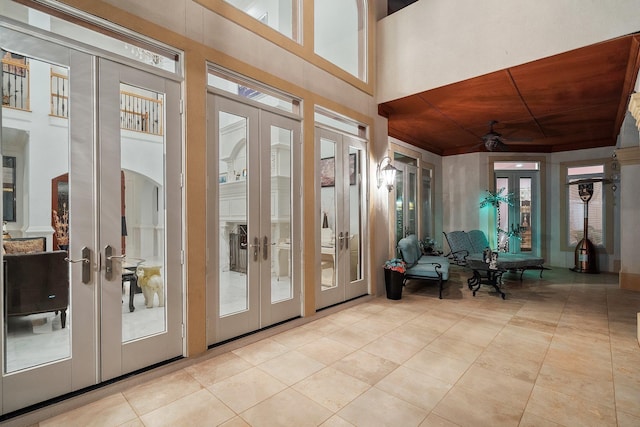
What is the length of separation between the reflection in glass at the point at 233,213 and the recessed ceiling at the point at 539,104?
3003mm

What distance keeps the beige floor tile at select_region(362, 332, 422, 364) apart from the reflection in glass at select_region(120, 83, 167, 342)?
83.5 inches

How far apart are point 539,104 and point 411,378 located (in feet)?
16.5

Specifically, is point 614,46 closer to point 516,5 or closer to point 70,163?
point 516,5

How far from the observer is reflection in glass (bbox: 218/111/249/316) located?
3.41 metres

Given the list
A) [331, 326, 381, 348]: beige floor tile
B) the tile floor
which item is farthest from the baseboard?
[331, 326, 381, 348]: beige floor tile

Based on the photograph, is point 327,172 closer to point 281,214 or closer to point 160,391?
point 281,214

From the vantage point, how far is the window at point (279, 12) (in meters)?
4.24

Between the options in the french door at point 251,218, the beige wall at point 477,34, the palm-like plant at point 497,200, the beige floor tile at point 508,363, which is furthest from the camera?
the palm-like plant at point 497,200

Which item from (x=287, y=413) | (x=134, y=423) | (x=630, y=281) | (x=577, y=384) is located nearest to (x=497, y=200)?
(x=630, y=281)

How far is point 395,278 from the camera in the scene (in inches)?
212

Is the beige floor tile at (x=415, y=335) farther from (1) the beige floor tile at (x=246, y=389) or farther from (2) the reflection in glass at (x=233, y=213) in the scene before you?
(2) the reflection in glass at (x=233, y=213)

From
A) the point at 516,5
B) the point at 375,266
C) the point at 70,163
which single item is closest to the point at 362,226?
the point at 375,266

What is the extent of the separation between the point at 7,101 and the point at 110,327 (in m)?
1.82

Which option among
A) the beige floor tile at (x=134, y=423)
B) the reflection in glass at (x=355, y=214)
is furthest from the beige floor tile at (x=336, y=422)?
the reflection in glass at (x=355, y=214)
